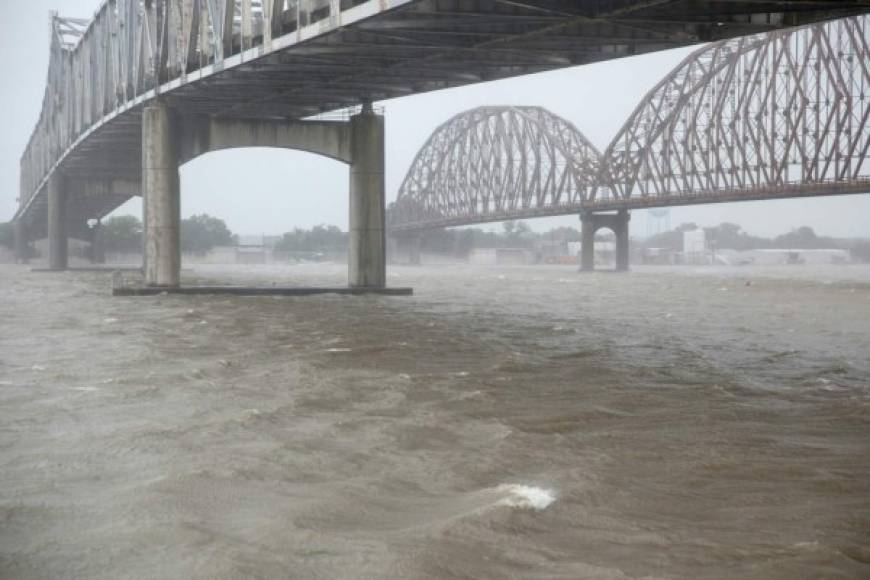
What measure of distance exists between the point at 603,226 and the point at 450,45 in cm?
11943

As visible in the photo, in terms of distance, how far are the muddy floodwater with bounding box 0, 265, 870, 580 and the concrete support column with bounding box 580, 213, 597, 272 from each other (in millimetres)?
119911

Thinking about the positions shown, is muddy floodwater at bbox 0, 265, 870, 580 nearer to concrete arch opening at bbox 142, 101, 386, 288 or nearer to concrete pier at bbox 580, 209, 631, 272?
concrete arch opening at bbox 142, 101, 386, 288

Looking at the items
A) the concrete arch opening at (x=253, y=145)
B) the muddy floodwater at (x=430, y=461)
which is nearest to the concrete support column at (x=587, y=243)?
the concrete arch opening at (x=253, y=145)

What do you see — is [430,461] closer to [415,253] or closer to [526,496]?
[526,496]

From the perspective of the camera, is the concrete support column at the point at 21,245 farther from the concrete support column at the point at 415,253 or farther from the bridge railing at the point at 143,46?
the concrete support column at the point at 415,253

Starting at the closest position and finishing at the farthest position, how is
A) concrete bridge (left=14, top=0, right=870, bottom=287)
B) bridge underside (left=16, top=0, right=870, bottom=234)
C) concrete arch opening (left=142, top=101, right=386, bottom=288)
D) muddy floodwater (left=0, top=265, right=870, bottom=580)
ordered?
muddy floodwater (left=0, top=265, right=870, bottom=580) < bridge underside (left=16, top=0, right=870, bottom=234) < concrete bridge (left=14, top=0, right=870, bottom=287) < concrete arch opening (left=142, top=101, right=386, bottom=288)

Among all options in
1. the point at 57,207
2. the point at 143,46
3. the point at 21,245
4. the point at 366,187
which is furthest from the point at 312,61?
the point at 21,245

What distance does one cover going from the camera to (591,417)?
15281 mm

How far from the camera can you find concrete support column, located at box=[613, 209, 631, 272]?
146 metres

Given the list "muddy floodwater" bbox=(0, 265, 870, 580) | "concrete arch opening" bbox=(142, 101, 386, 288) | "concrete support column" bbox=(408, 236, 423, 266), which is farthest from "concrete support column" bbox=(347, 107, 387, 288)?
"concrete support column" bbox=(408, 236, 423, 266)

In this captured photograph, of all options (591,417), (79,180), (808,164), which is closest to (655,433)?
(591,417)

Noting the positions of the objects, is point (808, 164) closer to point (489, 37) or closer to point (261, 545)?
point (489, 37)

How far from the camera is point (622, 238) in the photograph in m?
147

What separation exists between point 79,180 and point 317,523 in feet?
321
